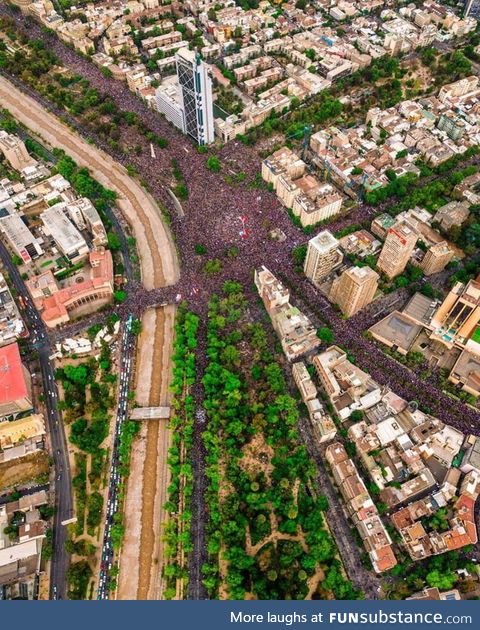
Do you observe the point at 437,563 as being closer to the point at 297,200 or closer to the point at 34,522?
the point at 34,522

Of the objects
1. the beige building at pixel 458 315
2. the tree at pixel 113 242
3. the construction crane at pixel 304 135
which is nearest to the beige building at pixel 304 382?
the beige building at pixel 458 315

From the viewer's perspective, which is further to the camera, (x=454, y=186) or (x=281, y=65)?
(x=281, y=65)

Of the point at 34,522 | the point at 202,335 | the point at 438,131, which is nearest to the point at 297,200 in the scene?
the point at 202,335

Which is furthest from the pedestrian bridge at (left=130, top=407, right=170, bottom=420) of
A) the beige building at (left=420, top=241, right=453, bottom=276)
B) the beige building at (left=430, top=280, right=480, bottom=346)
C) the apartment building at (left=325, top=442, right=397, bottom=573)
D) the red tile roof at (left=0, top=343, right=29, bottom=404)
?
the beige building at (left=420, top=241, right=453, bottom=276)

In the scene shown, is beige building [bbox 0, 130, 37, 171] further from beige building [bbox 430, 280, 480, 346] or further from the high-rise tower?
the high-rise tower

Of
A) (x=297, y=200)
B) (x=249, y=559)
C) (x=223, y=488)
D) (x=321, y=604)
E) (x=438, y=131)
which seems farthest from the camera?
(x=438, y=131)

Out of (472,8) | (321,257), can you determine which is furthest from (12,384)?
(472,8)
